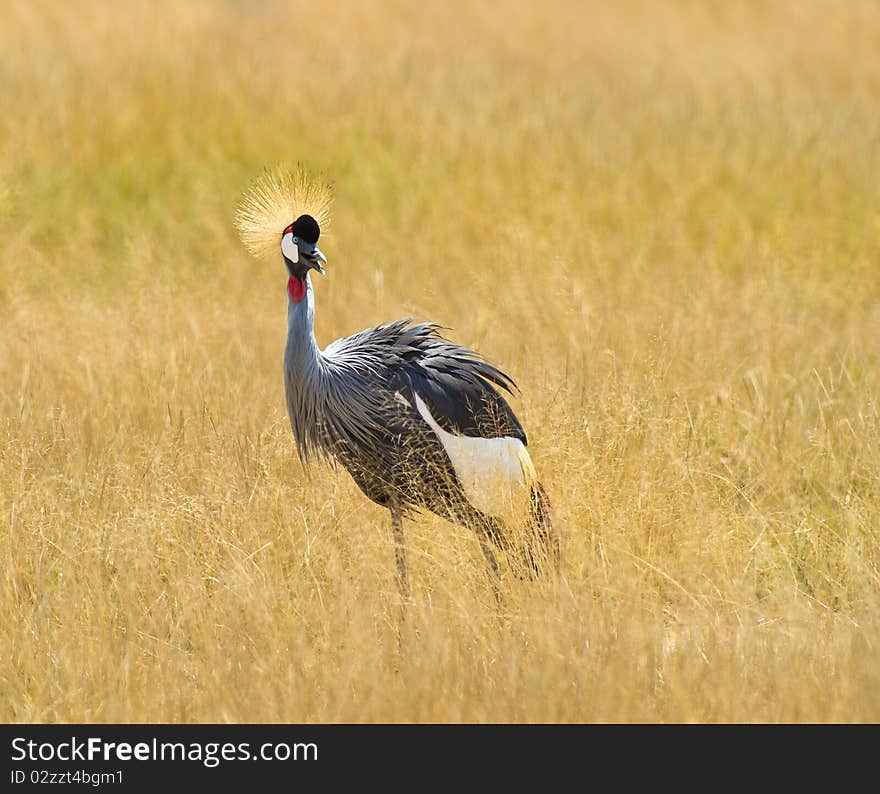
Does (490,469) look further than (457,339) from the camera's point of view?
No

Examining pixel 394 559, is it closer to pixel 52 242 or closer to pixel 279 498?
pixel 279 498

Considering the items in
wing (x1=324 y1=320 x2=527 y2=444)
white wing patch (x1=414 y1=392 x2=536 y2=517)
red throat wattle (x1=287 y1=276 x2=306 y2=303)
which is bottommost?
white wing patch (x1=414 y1=392 x2=536 y2=517)

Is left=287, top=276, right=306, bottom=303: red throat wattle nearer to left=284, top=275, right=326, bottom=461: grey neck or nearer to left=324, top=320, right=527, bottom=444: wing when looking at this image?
left=284, top=275, right=326, bottom=461: grey neck

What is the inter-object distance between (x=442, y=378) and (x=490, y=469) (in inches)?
11.9

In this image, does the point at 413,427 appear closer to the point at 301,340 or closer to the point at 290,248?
the point at 301,340

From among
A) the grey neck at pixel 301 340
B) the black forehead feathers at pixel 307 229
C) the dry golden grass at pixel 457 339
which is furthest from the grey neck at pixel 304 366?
the dry golden grass at pixel 457 339

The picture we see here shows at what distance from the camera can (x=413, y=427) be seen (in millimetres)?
3705

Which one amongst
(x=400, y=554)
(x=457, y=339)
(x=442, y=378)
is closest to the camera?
(x=400, y=554)

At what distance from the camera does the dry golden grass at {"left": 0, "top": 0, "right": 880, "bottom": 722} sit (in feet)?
10.2

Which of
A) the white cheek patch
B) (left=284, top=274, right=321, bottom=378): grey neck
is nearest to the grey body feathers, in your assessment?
(left=284, top=274, right=321, bottom=378): grey neck

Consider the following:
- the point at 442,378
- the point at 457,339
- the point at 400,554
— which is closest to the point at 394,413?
the point at 442,378

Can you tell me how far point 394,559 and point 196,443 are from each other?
90 centimetres

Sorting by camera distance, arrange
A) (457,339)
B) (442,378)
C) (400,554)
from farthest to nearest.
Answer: (457,339)
(442,378)
(400,554)

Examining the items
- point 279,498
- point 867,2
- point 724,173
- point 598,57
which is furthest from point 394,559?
point 867,2
